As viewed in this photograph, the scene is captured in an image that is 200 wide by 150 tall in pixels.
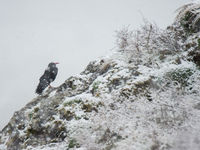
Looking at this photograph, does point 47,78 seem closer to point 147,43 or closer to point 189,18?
point 147,43

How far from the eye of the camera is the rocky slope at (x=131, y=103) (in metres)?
3.62

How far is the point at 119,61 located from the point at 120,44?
1116mm

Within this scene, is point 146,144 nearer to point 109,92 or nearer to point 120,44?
point 109,92

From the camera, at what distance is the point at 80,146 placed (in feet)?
15.3

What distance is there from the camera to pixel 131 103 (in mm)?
4605

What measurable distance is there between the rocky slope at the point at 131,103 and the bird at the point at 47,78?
105 centimetres

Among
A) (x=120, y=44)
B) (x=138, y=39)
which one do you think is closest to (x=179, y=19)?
(x=138, y=39)

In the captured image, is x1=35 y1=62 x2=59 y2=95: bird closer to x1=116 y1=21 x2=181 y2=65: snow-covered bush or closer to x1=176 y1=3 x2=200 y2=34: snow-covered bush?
x1=116 y1=21 x2=181 y2=65: snow-covered bush

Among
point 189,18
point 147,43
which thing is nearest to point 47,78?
point 147,43

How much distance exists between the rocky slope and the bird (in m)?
1.05

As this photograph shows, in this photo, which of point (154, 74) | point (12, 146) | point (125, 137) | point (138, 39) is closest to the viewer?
point (125, 137)

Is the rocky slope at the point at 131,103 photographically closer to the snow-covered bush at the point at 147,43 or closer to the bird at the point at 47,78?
the snow-covered bush at the point at 147,43

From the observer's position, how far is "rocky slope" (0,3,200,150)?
3.62 meters

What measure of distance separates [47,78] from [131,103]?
20.2 feet
